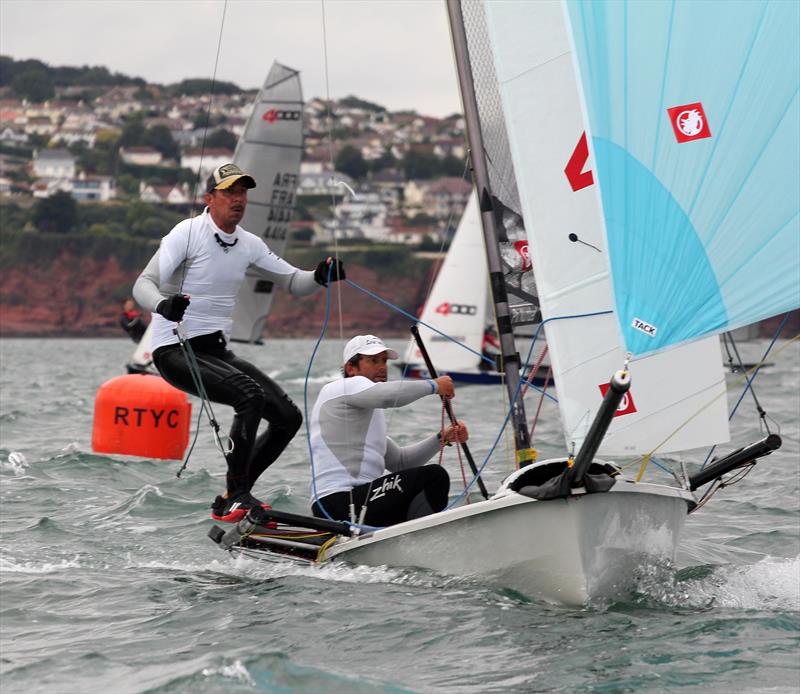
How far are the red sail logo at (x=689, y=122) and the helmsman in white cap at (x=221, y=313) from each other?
158 centimetres

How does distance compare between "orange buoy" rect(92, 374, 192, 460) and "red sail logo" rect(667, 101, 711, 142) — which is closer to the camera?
"red sail logo" rect(667, 101, 711, 142)

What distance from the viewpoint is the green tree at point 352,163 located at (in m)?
122

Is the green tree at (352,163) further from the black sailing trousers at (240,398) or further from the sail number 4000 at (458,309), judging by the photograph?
the black sailing trousers at (240,398)

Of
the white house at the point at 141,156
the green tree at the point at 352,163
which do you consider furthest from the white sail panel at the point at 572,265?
the green tree at the point at 352,163

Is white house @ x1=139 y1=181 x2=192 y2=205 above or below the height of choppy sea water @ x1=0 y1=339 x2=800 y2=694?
above

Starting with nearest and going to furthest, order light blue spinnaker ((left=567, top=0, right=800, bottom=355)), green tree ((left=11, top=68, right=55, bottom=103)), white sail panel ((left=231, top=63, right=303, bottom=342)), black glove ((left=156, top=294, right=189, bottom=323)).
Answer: light blue spinnaker ((left=567, top=0, right=800, bottom=355)) < black glove ((left=156, top=294, right=189, bottom=323)) < white sail panel ((left=231, top=63, right=303, bottom=342)) < green tree ((left=11, top=68, right=55, bottom=103))

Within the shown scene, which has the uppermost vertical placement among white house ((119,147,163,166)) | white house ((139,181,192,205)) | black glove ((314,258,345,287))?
white house ((119,147,163,166))

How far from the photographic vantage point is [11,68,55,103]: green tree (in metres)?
74.2

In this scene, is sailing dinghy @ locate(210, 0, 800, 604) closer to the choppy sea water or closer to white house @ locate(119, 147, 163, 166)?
the choppy sea water

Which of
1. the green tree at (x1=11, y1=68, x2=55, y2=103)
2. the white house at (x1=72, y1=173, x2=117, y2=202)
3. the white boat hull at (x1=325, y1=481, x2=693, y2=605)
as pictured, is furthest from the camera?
the green tree at (x1=11, y1=68, x2=55, y2=103)

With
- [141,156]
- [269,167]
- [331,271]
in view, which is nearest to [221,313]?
[331,271]

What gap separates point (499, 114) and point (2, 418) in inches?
359

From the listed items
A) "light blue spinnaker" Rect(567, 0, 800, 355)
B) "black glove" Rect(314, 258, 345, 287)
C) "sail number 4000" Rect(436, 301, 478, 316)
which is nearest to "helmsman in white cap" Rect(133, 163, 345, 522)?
"black glove" Rect(314, 258, 345, 287)

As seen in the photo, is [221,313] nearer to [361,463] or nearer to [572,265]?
[361,463]
